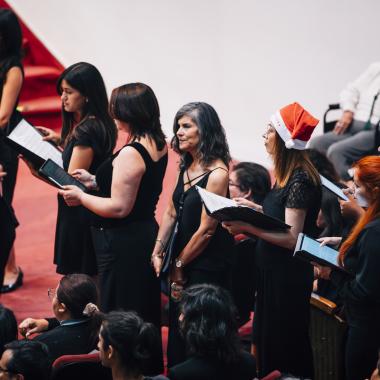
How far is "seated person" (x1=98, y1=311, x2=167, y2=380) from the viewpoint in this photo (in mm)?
2928

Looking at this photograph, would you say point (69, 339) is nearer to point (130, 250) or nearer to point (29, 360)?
point (29, 360)

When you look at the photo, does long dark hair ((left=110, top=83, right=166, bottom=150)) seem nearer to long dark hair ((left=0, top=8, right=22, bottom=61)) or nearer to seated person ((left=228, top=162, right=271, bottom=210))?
seated person ((left=228, top=162, right=271, bottom=210))

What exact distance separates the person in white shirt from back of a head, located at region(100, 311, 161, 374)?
3182 millimetres

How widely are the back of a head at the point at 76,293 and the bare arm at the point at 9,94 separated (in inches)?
58.7

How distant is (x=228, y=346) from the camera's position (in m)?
A: 2.99

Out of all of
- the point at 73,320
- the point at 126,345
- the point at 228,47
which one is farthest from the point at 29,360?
the point at 228,47

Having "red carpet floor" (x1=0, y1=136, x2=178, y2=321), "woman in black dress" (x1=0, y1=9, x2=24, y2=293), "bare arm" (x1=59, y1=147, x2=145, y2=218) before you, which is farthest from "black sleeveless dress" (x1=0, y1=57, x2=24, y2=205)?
"bare arm" (x1=59, y1=147, x2=145, y2=218)

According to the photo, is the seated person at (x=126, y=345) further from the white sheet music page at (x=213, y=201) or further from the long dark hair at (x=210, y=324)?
the white sheet music page at (x=213, y=201)

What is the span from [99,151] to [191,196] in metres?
0.67

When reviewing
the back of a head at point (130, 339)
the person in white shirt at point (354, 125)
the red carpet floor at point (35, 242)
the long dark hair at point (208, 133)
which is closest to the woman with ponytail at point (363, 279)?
the long dark hair at point (208, 133)

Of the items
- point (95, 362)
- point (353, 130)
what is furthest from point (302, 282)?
point (353, 130)

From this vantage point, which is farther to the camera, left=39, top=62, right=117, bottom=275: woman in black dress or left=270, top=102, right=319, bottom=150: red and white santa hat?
left=39, top=62, right=117, bottom=275: woman in black dress

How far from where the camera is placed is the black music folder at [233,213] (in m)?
3.29

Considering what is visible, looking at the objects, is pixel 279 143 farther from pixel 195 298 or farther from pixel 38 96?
pixel 38 96
